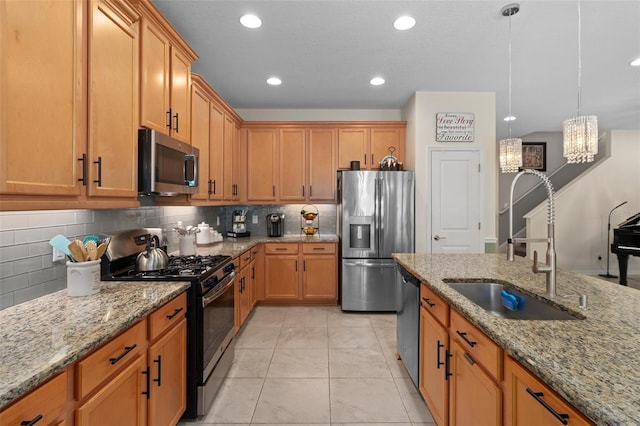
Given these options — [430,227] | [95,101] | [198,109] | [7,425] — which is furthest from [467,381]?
[198,109]

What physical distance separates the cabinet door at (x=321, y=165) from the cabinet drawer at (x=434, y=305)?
2.62 m

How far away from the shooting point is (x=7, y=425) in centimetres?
78

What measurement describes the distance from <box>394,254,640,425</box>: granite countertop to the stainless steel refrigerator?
2.02 metres

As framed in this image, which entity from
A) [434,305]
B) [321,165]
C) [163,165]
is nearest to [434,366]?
[434,305]

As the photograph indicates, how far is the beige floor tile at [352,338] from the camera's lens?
303 cm

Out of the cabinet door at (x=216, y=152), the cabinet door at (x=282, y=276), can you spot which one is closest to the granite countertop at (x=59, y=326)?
the cabinet door at (x=216, y=152)

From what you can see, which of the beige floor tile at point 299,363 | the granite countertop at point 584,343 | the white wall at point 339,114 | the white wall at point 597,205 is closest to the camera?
the granite countertop at point 584,343

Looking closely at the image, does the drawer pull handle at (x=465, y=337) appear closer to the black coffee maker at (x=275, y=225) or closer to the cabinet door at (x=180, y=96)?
the cabinet door at (x=180, y=96)

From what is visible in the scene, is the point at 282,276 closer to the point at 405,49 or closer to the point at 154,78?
the point at 154,78

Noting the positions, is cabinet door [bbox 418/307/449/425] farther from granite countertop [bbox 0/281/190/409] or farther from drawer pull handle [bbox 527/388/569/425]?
granite countertop [bbox 0/281/190/409]

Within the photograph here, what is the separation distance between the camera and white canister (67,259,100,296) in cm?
150

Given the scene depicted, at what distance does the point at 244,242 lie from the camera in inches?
151

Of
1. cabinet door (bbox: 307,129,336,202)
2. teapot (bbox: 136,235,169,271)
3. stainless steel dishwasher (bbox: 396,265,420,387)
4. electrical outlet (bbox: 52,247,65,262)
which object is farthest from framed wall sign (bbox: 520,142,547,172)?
electrical outlet (bbox: 52,247,65,262)

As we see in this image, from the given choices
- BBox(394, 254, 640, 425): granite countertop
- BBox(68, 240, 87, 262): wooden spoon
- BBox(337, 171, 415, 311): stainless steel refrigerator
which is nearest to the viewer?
BBox(394, 254, 640, 425): granite countertop
